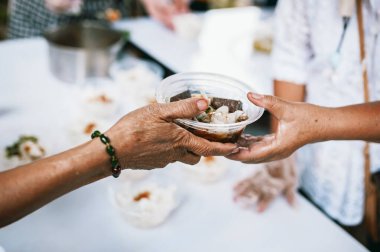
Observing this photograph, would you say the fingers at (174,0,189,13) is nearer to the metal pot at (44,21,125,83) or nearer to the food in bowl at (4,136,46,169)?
the metal pot at (44,21,125,83)

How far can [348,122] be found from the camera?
1.29 meters

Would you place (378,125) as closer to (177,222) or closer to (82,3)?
(177,222)

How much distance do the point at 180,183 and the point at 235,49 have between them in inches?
68.4

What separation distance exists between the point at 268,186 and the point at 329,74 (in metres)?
0.66

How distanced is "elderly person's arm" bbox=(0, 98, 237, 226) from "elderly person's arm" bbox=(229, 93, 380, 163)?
17 centimetres

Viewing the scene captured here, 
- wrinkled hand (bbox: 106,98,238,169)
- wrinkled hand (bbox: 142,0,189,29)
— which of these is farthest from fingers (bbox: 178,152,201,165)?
wrinkled hand (bbox: 142,0,189,29)

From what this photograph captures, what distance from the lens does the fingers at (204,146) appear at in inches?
45.4

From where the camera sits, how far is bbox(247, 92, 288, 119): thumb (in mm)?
1192

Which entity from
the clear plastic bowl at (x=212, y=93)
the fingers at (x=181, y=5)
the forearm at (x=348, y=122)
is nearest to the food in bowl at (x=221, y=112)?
the clear plastic bowl at (x=212, y=93)

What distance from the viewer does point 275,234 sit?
151 centimetres

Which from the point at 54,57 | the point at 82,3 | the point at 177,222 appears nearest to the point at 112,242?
the point at 177,222

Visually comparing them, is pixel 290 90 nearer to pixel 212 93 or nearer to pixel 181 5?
pixel 212 93

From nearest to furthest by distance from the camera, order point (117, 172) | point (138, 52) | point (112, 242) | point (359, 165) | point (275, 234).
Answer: point (117, 172)
point (112, 242)
point (275, 234)
point (359, 165)
point (138, 52)

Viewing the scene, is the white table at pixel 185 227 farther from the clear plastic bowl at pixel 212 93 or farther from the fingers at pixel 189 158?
the clear plastic bowl at pixel 212 93
